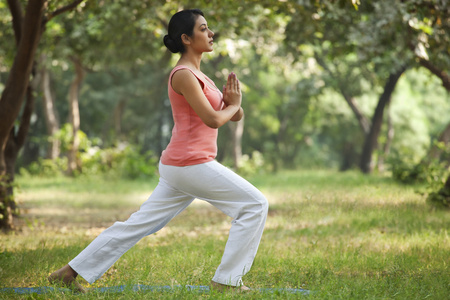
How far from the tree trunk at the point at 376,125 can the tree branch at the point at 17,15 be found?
14.1 meters

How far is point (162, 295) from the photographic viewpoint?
3891 mm

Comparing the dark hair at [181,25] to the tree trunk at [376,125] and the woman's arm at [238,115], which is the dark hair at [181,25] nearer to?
the woman's arm at [238,115]

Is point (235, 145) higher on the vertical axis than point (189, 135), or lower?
lower

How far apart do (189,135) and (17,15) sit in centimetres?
418

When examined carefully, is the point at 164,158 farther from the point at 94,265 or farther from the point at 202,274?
the point at 202,274

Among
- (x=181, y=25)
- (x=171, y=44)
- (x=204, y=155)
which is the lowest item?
(x=204, y=155)

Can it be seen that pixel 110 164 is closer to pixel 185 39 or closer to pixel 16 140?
pixel 16 140

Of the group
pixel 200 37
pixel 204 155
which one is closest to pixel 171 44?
pixel 200 37

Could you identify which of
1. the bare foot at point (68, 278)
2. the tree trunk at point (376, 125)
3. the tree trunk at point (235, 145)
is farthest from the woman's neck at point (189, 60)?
the tree trunk at point (235, 145)

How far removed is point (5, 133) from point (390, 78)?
14.7m

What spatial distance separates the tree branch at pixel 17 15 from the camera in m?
6.69

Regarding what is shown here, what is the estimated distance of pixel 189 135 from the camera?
374 centimetres

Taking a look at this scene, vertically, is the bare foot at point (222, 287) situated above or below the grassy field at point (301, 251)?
above

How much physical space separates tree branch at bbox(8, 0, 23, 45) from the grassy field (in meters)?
2.42
